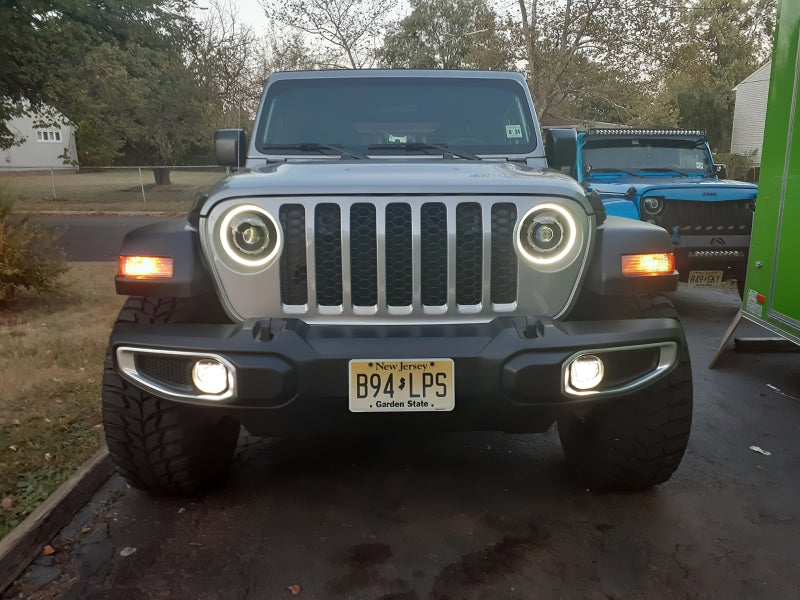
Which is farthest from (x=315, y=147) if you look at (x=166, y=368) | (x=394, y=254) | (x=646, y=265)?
(x=646, y=265)

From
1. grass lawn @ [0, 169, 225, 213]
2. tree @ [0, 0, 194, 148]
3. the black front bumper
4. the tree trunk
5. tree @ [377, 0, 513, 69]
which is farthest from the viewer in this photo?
tree @ [377, 0, 513, 69]

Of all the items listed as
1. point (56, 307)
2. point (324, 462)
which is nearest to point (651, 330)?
point (324, 462)

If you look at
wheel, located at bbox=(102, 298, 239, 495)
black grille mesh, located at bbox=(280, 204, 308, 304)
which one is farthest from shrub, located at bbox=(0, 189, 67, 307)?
black grille mesh, located at bbox=(280, 204, 308, 304)

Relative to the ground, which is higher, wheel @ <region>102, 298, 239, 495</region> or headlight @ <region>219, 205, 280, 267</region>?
headlight @ <region>219, 205, 280, 267</region>

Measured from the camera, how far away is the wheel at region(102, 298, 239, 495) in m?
2.89

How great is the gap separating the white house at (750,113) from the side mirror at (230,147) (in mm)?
35484

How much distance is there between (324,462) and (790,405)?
126 inches

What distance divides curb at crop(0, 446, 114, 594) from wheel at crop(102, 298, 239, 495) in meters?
0.30

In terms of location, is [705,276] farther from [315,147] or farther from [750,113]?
[750,113]

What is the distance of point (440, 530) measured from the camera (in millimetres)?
3059

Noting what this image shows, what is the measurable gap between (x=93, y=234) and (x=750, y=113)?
33.9 metres

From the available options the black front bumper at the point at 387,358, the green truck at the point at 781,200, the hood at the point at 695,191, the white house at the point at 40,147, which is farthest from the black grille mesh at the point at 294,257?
the white house at the point at 40,147

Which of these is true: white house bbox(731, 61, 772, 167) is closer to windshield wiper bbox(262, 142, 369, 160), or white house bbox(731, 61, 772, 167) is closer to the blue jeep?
the blue jeep

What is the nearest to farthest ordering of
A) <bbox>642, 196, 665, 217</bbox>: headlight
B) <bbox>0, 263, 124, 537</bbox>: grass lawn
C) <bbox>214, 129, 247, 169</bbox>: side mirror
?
1. <bbox>0, 263, 124, 537</bbox>: grass lawn
2. <bbox>214, 129, 247, 169</bbox>: side mirror
3. <bbox>642, 196, 665, 217</bbox>: headlight
